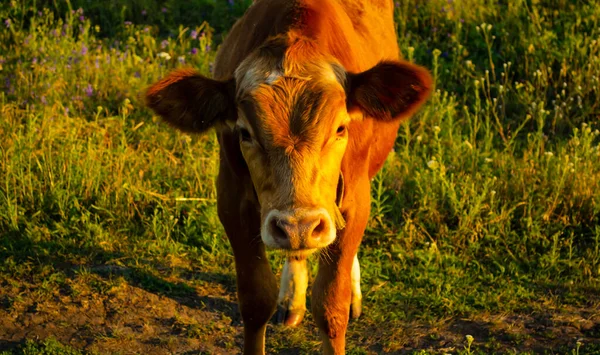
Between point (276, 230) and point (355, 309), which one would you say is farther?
point (355, 309)

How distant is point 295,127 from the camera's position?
406 centimetres

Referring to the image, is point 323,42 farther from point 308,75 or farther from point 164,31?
point 164,31

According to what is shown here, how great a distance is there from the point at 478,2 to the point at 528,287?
3.77 metres

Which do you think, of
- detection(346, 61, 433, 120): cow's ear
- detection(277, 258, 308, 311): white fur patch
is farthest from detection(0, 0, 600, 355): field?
detection(346, 61, 433, 120): cow's ear

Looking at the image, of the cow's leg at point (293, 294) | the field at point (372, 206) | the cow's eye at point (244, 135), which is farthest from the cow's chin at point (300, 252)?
the cow's leg at point (293, 294)

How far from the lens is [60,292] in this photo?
5.74 m

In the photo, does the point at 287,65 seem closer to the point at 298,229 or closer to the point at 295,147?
the point at 295,147

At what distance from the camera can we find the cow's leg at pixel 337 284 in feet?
15.9

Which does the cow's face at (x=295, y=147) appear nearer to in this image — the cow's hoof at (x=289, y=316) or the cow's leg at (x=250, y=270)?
the cow's leg at (x=250, y=270)

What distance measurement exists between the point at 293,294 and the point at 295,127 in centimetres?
191

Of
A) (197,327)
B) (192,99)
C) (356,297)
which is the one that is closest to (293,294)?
(356,297)

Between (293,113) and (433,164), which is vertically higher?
(293,113)

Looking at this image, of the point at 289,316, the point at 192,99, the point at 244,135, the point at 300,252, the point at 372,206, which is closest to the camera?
the point at 300,252

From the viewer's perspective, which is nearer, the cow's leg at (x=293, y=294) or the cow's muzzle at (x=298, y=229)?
the cow's muzzle at (x=298, y=229)
